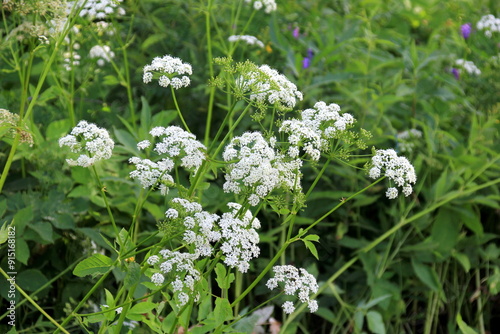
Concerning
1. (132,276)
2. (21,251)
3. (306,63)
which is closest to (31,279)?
(21,251)

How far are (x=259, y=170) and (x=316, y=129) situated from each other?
0.72 ft

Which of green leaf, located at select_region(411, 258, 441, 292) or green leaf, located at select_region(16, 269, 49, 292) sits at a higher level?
green leaf, located at select_region(16, 269, 49, 292)

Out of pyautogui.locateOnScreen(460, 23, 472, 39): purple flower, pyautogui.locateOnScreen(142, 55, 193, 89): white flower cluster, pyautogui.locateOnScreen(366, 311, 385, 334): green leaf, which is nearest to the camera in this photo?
pyautogui.locateOnScreen(142, 55, 193, 89): white flower cluster

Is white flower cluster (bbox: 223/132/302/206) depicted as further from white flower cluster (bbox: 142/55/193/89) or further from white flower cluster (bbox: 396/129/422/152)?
white flower cluster (bbox: 396/129/422/152)

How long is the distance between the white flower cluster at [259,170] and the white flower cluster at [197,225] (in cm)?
11

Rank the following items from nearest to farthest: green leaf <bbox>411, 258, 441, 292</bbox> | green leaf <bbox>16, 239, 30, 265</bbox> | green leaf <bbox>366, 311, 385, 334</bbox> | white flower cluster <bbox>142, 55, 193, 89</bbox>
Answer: white flower cluster <bbox>142, 55, 193, 89</bbox>, green leaf <bbox>16, 239, 30, 265</bbox>, green leaf <bbox>366, 311, 385, 334</bbox>, green leaf <bbox>411, 258, 441, 292</bbox>

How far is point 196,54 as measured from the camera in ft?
11.3

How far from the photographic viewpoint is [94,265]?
5.38 feet

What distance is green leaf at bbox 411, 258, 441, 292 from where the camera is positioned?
2982mm

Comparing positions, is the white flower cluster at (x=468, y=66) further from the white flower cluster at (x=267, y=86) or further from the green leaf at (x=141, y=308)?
the green leaf at (x=141, y=308)

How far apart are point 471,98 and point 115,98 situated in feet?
6.25

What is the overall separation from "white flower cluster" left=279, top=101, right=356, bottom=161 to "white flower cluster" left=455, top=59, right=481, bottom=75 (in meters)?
1.99

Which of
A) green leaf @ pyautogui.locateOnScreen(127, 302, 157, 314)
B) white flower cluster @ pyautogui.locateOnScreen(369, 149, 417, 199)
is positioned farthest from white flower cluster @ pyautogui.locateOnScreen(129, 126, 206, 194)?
white flower cluster @ pyautogui.locateOnScreen(369, 149, 417, 199)

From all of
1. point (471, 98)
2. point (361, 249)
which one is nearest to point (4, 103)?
point (361, 249)
